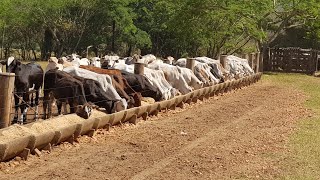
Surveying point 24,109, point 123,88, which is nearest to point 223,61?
point 123,88

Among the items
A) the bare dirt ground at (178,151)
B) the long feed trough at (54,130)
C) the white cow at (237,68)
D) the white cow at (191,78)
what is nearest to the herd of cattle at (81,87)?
the long feed trough at (54,130)

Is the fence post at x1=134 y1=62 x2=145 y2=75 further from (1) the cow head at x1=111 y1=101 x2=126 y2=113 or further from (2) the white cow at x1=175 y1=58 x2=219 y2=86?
(2) the white cow at x1=175 y1=58 x2=219 y2=86

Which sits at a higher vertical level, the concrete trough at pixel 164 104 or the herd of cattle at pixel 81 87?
the herd of cattle at pixel 81 87

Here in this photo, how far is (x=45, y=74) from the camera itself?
11.4m

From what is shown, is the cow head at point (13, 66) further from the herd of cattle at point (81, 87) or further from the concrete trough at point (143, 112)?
the concrete trough at point (143, 112)

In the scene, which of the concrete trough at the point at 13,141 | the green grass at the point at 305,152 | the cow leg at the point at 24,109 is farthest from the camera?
the cow leg at the point at 24,109

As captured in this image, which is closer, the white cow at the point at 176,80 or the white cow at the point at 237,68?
the white cow at the point at 176,80

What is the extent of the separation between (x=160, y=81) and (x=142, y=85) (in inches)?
62.4

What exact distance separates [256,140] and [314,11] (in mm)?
20977

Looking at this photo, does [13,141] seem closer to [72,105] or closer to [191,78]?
[72,105]

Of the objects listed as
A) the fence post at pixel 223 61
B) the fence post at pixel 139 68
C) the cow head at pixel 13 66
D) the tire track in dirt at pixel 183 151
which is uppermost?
the cow head at pixel 13 66

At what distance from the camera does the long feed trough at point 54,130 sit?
25.5 feet

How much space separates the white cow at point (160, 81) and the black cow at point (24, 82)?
11.6ft

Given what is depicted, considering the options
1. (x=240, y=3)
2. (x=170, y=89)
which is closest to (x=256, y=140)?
(x=170, y=89)
